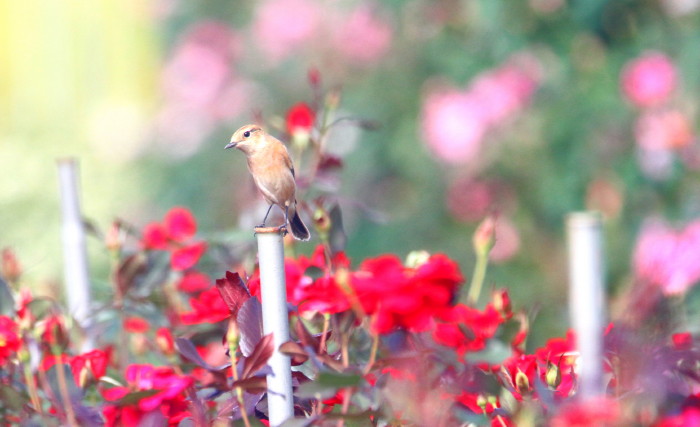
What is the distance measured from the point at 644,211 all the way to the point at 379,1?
2.94ft

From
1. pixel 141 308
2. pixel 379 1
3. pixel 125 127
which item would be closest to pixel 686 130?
pixel 379 1

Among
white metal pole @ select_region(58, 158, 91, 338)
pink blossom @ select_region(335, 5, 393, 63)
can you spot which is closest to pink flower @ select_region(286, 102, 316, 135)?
white metal pole @ select_region(58, 158, 91, 338)

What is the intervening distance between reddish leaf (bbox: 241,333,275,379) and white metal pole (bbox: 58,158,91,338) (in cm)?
51

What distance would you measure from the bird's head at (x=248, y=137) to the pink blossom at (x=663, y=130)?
1.61 metres

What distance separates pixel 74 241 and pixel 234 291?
1.62 feet

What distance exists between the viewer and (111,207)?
4.42m

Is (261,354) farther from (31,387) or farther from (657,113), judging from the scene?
(657,113)

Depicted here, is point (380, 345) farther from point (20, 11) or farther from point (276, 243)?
point (20, 11)

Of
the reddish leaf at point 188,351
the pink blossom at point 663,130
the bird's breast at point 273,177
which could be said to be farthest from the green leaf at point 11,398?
the pink blossom at point 663,130

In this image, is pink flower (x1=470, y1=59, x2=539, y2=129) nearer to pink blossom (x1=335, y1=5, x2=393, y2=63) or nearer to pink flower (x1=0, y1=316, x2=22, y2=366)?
pink blossom (x1=335, y1=5, x2=393, y2=63)

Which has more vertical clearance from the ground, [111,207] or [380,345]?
[111,207]

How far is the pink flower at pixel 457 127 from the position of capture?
8.54 feet

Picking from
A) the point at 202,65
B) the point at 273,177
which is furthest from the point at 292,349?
the point at 202,65

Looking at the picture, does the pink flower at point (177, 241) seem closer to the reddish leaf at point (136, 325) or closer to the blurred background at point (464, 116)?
the reddish leaf at point (136, 325)
